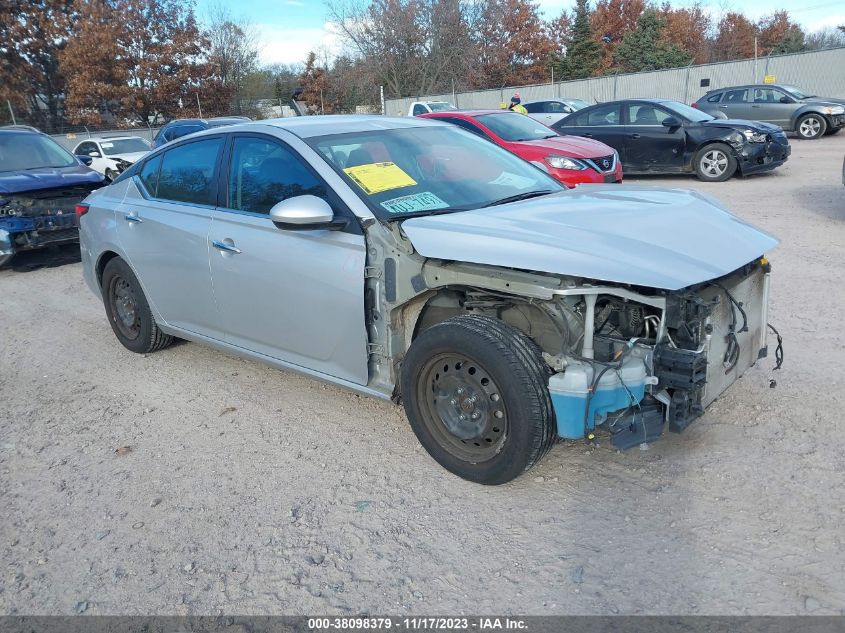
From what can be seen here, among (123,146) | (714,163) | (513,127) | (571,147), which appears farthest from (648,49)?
(571,147)

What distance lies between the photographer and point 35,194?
855cm

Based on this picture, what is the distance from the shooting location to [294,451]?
3.88m

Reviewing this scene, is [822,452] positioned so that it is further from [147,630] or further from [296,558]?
[147,630]

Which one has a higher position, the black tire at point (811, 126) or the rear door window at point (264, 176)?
the black tire at point (811, 126)

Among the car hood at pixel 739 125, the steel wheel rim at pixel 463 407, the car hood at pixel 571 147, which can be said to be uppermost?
the car hood at pixel 739 125

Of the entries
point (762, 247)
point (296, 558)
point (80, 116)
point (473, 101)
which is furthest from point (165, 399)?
point (80, 116)

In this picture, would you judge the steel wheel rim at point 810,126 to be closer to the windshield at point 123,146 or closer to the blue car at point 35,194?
the windshield at point 123,146

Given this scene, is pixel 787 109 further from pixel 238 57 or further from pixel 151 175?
pixel 238 57

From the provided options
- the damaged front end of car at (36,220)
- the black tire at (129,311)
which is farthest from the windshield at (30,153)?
the black tire at (129,311)

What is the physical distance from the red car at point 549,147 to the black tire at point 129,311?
5.20 m

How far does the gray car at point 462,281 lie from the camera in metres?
3.00

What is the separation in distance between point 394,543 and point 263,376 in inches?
89.6

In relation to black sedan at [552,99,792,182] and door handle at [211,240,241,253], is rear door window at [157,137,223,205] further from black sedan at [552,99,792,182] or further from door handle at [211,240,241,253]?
black sedan at [552,99,792,182]

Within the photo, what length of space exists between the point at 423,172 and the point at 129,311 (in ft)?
9.34
